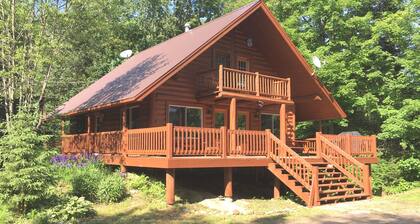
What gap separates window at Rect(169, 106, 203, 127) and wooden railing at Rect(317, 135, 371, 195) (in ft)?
17.6

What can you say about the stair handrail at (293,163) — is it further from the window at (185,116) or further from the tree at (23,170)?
the tree at (23,170)

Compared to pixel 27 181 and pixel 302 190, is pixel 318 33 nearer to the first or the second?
pixel 302 190

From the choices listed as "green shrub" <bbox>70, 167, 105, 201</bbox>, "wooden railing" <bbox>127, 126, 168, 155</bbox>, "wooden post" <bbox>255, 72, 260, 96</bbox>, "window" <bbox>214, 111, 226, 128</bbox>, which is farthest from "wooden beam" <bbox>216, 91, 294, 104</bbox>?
"green shrub" <bbox>70, 167, 105, 201</bbox>

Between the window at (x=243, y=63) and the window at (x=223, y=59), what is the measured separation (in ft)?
2.82

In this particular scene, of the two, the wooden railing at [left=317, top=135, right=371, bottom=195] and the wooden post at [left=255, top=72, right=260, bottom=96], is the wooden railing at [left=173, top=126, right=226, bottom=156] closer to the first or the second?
the wooden post at [left=255, top=72, right=260, bottom=96]

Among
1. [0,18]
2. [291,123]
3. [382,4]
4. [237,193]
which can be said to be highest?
[382,4]

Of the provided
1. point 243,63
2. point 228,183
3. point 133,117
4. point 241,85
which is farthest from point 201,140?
point 243,63

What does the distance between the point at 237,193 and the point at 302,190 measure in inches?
107

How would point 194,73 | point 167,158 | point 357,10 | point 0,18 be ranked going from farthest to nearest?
point 357,10
point 194,73
point 0,18
point 167,158

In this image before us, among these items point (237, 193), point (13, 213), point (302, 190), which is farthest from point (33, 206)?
point (302, 190)

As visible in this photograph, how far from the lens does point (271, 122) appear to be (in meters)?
24.5

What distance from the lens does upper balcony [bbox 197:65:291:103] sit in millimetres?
18719

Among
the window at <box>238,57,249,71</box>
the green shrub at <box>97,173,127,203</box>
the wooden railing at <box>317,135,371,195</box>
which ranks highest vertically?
the window at <box>238,57,249,71</box>

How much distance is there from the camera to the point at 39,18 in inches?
732
